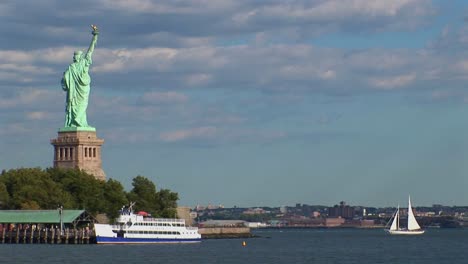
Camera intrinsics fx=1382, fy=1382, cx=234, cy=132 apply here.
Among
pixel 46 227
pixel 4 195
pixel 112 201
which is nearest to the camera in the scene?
pixel 46 227

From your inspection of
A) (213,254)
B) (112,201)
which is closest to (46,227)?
(112,201)

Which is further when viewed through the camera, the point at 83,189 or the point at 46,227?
the point at 83,189

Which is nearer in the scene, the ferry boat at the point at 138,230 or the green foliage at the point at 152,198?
the ferry boat at the point at 138,230

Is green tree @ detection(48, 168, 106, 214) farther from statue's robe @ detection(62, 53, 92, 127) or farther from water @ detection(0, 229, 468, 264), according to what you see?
water @ detection(0, 229, 468, 264)

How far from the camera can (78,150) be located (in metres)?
150

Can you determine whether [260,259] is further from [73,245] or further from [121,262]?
[73,245]

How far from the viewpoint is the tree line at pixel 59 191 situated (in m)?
142

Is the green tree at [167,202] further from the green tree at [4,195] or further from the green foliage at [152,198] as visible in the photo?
the green tree at [4,195]

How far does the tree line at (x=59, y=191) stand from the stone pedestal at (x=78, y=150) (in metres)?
4.75

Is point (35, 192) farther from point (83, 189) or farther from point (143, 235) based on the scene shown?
point (143, 235)

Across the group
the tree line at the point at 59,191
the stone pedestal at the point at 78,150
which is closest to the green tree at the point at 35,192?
the tree line at the point at 59,191

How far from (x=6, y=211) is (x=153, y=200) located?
A: 21234 millimetres

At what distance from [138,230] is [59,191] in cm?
1280

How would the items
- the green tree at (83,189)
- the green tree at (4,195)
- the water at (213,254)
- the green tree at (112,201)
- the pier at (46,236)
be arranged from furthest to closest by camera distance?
the green tree at (112,201) → the green tree at (4,195) → the green tree at (83,189) → the pier at (46,236) → the water at (213,254)
